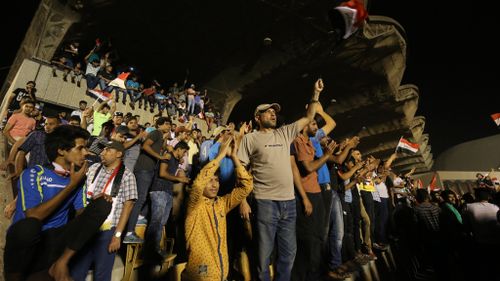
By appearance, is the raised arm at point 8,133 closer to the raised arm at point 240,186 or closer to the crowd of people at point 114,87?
the raised arm at point 240,186

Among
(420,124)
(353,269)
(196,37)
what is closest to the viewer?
(353,269)

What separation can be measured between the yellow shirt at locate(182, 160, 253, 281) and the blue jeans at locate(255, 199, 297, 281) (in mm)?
309

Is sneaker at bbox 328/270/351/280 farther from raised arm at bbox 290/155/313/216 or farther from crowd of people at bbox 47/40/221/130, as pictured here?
crowd of people at bbox 47/40/221/130

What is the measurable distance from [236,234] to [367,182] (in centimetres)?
386

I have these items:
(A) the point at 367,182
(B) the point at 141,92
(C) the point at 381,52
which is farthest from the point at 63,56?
(C) the point at 381,52

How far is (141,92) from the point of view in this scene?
13.0 metres

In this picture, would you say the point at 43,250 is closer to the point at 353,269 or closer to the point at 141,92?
the point at 353,269

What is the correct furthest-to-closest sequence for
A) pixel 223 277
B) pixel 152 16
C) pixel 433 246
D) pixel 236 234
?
pixel 152 16
pixel 433 246
pixel 236 234
pixel 223 277

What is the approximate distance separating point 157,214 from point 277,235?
1.88 metres

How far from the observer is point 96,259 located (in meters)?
2.33

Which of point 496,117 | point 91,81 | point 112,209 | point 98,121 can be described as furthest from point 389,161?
point 496,117

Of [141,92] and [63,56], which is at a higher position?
[63,56]

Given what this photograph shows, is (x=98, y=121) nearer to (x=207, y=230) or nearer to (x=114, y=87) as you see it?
(x=207, y=230)

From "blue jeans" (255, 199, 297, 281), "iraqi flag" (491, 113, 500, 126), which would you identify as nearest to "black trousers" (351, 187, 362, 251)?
"blue jeans" (255, 199, 297, 281)
